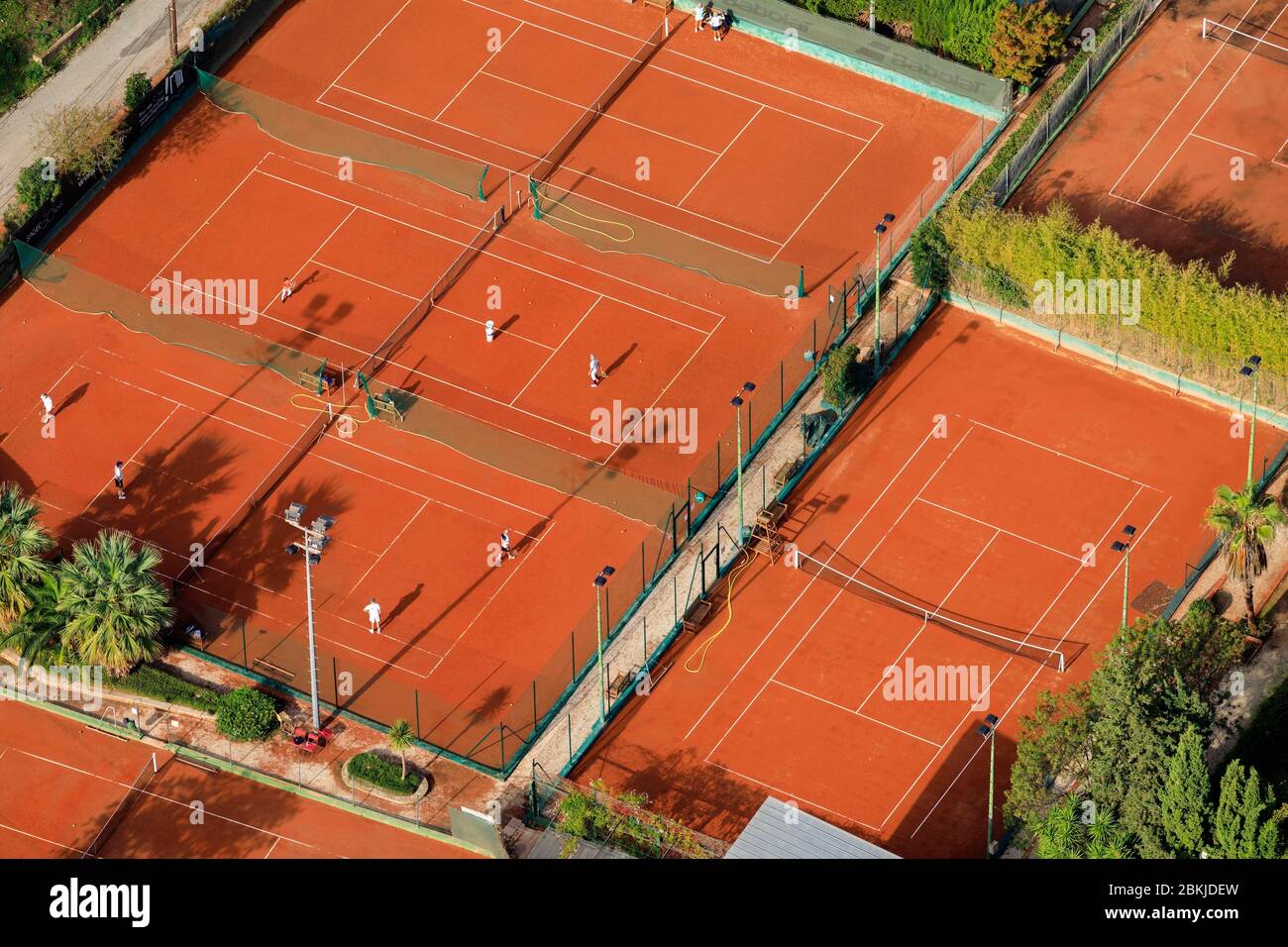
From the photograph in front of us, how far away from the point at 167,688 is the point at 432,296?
19.5m

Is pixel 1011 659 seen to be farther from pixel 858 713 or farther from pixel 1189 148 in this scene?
pixel 1189 148

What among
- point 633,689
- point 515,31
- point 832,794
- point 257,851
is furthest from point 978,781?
point 515,31

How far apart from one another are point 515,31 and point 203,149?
42.9ft

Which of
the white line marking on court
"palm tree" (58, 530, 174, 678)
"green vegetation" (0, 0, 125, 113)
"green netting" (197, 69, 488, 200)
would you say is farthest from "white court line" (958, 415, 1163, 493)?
"green vegetation" (0, 0, 125, 113)

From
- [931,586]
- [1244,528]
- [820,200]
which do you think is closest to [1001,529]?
[931,586]

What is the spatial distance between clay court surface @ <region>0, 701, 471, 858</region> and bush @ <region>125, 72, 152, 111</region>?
94.5 ft

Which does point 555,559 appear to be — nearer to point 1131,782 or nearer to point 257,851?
point 257,851

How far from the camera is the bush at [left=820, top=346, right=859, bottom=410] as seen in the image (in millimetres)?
104688

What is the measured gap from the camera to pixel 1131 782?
8994 centimetres

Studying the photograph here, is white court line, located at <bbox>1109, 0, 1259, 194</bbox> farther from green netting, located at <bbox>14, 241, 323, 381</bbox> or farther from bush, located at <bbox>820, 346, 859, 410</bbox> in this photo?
green netting, located at <bbox>14, 241, 323, 381</bbox>

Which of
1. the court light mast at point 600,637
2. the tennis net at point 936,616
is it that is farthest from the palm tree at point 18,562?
the tennis net at point 936,616

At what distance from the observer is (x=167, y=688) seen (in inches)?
3888

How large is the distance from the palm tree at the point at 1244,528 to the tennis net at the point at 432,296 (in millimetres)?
29145

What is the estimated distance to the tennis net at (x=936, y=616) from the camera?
98562 millimetres
